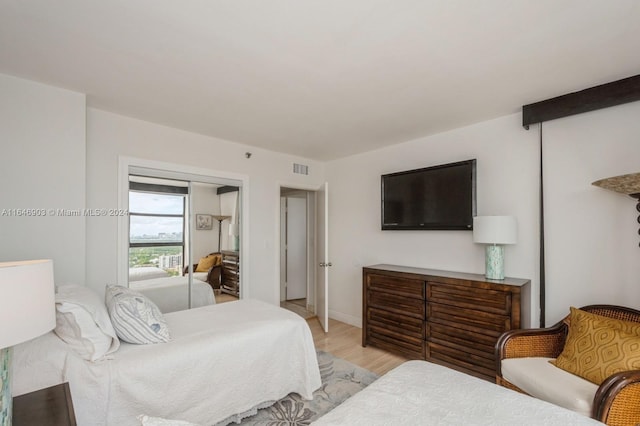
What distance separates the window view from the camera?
317cm

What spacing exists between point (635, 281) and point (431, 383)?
2046 mm

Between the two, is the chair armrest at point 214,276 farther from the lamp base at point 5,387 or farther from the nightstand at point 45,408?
the lamp base at point 5,387

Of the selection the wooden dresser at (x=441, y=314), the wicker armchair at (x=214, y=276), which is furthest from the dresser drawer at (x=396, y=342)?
the wicker armchair at (x=214, y=276)

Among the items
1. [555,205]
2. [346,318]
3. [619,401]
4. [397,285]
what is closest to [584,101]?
[555,205]

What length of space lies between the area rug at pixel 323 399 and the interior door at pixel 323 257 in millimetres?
1028

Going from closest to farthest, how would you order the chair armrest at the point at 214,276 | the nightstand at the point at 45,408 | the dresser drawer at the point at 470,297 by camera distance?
the nightstand at the point at 45,408
the dresser drawer at the point at 470,297
the chair armrest at the point at 214,276

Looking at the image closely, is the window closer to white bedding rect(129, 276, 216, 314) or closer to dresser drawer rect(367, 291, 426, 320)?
white bedding rect(129, 276, 216, 314)

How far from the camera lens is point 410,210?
12.0 feet

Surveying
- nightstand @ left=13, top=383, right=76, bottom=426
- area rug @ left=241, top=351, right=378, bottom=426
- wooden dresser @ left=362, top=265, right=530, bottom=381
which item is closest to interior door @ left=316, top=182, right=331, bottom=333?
wooden dresser @ left=362, top=265, right=530, bottom=381

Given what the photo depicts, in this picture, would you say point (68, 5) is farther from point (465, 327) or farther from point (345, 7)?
point (465, 327)

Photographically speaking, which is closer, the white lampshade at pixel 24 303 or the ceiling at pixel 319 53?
the white lampshade at pixel 24 303

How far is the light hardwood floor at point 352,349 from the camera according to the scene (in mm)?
3160

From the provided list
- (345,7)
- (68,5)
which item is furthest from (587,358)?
(68,5)

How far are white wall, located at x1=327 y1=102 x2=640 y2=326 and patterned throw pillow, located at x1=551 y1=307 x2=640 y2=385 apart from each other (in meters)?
0.61
